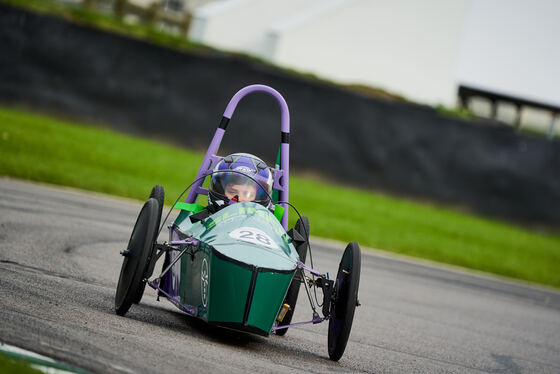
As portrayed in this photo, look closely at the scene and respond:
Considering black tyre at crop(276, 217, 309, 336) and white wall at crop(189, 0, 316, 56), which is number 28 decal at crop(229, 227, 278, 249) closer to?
black tyre at crop(276, 217, 309, 336)

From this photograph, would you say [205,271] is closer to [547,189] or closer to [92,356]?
[92,356]

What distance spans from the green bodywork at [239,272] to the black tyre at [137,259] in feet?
1.03

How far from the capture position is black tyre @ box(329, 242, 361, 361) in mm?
5754

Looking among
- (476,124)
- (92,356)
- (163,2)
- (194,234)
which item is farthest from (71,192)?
(163,2)

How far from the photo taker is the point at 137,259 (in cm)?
568

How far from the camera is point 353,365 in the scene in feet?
19.6

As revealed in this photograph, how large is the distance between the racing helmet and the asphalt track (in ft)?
3.15

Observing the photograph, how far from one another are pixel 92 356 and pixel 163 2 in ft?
90.2

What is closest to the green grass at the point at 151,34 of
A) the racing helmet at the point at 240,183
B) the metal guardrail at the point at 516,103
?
the metal guardrail at the point at 516,103

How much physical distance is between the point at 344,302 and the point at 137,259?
1.42 m

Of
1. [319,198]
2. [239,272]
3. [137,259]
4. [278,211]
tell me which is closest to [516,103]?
[319,198]

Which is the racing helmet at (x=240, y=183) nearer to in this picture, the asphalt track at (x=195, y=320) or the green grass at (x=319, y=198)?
the asphalt track at (x=195, y=320)

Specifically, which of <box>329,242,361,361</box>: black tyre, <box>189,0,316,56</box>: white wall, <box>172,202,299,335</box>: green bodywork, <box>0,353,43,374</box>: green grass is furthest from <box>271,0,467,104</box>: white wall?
<box>0,353,43,374</box>: green grass

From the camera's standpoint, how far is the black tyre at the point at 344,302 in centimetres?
575
